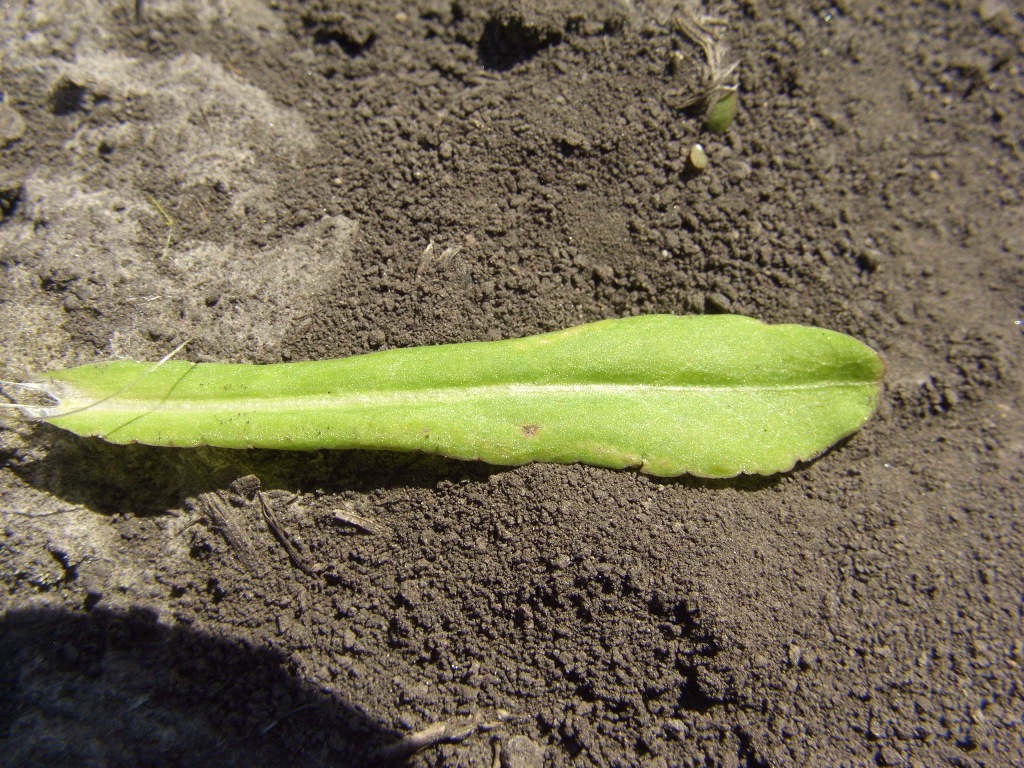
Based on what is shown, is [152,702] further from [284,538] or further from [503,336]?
[503,336]

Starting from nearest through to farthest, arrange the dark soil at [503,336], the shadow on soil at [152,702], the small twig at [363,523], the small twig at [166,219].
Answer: the shadow on soil at [152,702]
the dark soil at [503,336]
the small twig at [363,523]
the small twig at [166,219]

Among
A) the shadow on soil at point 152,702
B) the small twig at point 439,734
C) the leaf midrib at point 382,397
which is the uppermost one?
the leaf midrib at point 382,397

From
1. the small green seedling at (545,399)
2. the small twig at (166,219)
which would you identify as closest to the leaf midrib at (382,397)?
the small green seedling at (545,399)

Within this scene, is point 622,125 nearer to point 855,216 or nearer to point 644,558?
point 855,216

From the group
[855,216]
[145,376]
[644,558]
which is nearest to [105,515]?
[145,376]

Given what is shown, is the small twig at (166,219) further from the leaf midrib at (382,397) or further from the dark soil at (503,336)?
the leaf midrib at (382,397)

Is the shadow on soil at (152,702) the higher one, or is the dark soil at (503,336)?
the dark soil at (503,336)
